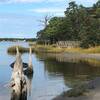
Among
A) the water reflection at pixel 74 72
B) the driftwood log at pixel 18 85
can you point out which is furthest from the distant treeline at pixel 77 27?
the driftwood log at pixel 18 85

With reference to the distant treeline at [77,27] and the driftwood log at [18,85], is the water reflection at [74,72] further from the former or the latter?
the distant treeline at [77,27]

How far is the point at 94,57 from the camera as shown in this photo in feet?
282

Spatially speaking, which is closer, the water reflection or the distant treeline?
the water reflection

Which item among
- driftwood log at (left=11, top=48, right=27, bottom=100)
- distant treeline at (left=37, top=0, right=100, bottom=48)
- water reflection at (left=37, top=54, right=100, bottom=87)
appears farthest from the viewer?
distant treeline at (left=37, top=0, right=100, bottom=48)

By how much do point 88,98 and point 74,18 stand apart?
94875 mm

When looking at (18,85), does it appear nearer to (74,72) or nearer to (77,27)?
(74,72)

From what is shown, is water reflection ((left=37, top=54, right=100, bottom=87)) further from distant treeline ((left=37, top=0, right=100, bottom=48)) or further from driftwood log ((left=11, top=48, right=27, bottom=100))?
distant treeline ((left=37, top=0, right=100, bottom=48))

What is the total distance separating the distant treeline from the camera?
335 ft

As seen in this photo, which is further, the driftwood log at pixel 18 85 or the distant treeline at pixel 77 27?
the distant treeline at pixel 77 27

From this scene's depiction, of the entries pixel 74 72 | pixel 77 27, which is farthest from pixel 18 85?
pixel 77 27

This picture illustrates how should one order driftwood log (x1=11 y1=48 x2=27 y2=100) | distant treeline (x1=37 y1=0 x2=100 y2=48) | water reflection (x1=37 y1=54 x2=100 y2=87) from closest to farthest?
driftwood log (x1=11 y1=48 x2=27 y2=100), water reflection (x1=37 y1=54 x2=100 y2=87), distant treeline (x1=37 y1=0 x2=100 y2=48)

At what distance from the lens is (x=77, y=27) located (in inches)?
4599

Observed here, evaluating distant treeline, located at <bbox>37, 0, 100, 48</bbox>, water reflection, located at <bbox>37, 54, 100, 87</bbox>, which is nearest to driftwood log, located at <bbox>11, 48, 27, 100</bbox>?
water reflection, located at <bbox>37, 54, 100, 87</bbox>

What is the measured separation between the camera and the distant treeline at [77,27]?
335 ft
